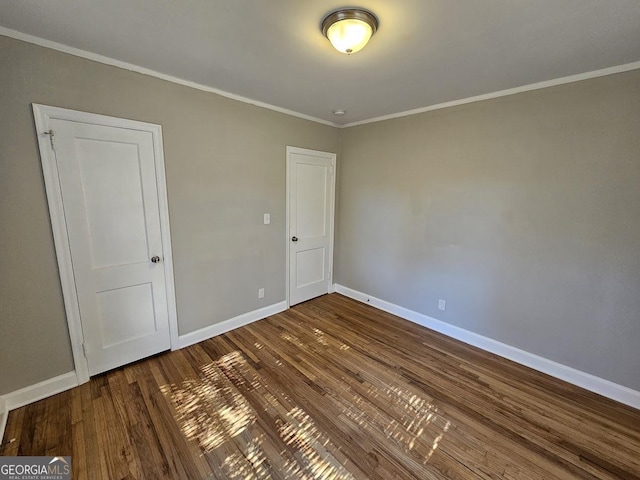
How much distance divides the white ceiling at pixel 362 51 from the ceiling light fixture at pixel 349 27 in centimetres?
4

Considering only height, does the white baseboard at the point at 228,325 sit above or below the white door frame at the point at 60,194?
below

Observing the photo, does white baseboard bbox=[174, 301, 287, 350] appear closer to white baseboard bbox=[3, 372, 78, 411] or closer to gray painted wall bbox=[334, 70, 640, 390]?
white baseboard bbox=[3, 372, 78, 411]

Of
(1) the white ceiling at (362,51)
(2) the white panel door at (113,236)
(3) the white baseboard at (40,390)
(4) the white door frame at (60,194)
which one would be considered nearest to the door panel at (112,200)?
(2) the white panel door at (113,236)

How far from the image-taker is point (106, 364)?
2.25 m

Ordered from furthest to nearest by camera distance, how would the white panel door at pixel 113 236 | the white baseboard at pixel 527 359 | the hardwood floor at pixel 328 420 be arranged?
the white baseboard at pixel 527 359
the white panel door at pixel 113 236
the hardwood floor at pixel 328 420

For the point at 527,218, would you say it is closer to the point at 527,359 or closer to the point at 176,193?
the point at 527,359

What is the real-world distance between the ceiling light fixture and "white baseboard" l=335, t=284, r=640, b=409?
287 centimetres

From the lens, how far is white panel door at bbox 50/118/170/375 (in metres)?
1.97

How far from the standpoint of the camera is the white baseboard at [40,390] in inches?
73.5

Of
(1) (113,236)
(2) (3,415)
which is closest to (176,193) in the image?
(1) (113,236)

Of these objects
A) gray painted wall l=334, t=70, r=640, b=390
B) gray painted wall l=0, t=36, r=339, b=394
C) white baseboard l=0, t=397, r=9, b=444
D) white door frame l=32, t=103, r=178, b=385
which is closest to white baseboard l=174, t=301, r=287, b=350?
gray painted wall l=0, t=36, r=339, b=394

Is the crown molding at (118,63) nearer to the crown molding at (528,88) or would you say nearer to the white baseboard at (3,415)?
the crown molding at (528,88)

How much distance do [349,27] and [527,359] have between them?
3.11 metres

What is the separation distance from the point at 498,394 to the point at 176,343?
9.61 ft
